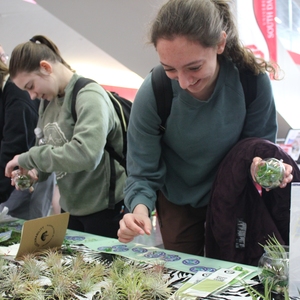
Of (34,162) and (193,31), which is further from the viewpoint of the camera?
(34,162)

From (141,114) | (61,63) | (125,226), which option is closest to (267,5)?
(61,63)

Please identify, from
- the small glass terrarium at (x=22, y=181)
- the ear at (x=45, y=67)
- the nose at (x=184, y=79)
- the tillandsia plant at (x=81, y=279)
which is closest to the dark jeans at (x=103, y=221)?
the small glass terrarium at (x=22, y=181)

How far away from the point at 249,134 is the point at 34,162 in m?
0.74

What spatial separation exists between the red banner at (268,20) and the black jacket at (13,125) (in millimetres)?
2003

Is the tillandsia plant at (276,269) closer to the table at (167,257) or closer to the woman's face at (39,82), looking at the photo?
the table at (167,257)

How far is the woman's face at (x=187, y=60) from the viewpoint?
0.98 m

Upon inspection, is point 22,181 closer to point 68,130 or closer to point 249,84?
point 68,130

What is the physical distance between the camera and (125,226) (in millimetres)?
1004

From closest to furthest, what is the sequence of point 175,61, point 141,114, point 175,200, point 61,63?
point 175,61 → point 141,114 → point 175,200 → point 61,63

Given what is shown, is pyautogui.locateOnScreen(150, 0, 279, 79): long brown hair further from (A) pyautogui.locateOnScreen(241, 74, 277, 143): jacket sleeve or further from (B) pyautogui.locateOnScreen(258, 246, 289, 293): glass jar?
(B) pyautogui.locateOnScreen(258, 246, 289, 293): glass jar

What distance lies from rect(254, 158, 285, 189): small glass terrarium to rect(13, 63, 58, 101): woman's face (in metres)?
0.88

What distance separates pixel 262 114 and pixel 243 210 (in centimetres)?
30

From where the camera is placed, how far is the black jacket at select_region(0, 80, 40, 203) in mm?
1712

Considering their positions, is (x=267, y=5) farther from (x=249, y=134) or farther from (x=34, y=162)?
(x=34, y=162)
